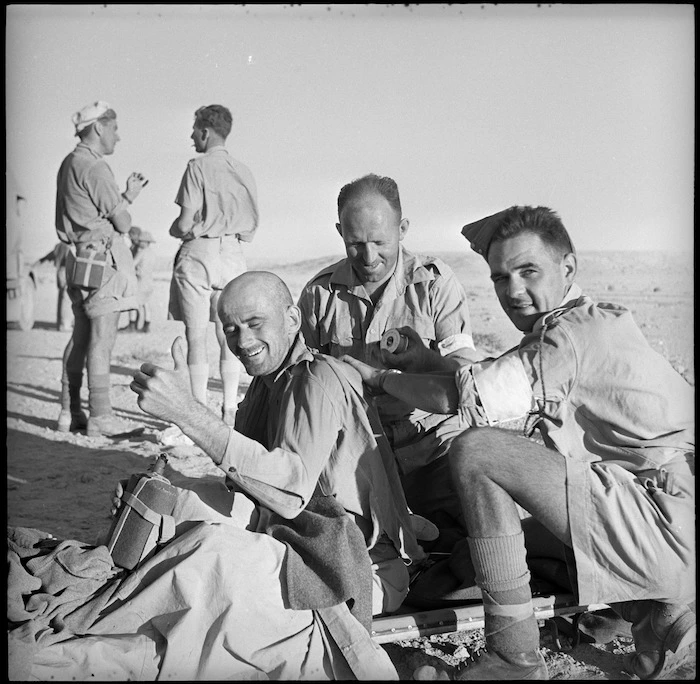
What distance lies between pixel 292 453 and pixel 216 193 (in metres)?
5.15

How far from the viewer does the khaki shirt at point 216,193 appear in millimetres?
7738

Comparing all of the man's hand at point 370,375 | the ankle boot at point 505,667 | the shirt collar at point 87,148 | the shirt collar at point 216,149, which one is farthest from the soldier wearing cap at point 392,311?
the shirt collar at point 87,148

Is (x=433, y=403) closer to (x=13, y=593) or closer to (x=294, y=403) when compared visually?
(x=294, y=403)

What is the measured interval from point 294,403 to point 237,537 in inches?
19.8

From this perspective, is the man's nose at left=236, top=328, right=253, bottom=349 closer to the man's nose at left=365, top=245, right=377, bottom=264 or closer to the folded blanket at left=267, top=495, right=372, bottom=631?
the folded blanket at left=267, top=495, right=372, bottom=631

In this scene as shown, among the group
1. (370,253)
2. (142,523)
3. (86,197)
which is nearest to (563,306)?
(370,253)

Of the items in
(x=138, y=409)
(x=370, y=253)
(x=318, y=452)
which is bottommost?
(x=138, y=409)

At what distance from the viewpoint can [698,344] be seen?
362 cm

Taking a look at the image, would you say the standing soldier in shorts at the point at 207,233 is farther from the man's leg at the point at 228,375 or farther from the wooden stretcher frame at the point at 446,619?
the wooden stretcher frame at the point at 446,619

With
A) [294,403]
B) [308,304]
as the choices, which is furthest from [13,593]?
[308,304]

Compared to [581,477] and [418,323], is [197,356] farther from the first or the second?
[581,477]

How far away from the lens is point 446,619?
3328 mm

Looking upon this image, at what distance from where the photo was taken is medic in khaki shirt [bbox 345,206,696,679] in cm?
302

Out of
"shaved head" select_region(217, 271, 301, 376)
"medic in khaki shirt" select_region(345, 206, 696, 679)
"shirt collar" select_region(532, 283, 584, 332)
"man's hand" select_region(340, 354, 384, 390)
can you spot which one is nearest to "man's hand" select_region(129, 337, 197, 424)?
"shaved head" select_region(217, 271, 301, 376)
